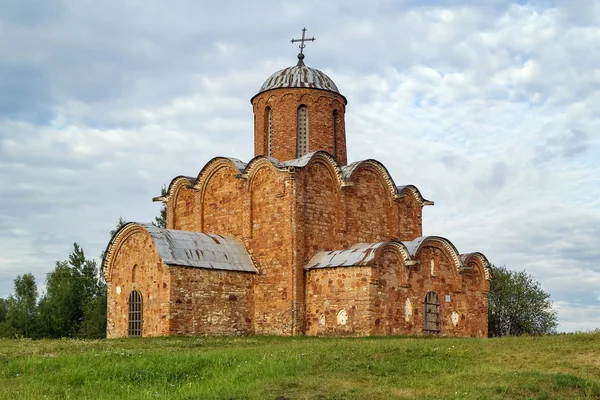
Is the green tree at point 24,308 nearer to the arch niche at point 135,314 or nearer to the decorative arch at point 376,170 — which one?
the arch niche at point 135,314

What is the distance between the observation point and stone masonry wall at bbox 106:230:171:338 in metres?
23.7

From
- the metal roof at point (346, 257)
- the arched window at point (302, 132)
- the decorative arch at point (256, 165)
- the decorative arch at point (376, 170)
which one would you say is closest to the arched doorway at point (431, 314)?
the metal roof at point (346, 257)

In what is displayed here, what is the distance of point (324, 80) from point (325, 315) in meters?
9.70

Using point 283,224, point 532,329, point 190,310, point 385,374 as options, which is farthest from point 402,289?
point 532,329

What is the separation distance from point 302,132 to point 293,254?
571 cm

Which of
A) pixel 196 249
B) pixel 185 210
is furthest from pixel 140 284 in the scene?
pixel 185 210

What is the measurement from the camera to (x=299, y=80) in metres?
29.0

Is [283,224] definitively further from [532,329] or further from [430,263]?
[532,329]

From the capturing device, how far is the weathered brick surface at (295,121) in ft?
93.5

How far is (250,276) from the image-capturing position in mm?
25594

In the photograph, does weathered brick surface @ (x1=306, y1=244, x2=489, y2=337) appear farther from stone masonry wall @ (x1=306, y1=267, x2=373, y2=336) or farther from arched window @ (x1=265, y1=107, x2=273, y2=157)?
arched window @ (x1=265, y1=107, x2=273, y2=157)

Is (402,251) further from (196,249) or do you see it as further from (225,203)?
(225,203)

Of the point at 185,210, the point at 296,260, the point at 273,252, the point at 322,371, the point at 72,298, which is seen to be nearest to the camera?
the point at 322,371

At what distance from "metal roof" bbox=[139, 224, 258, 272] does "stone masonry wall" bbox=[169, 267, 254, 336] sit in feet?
0.75
